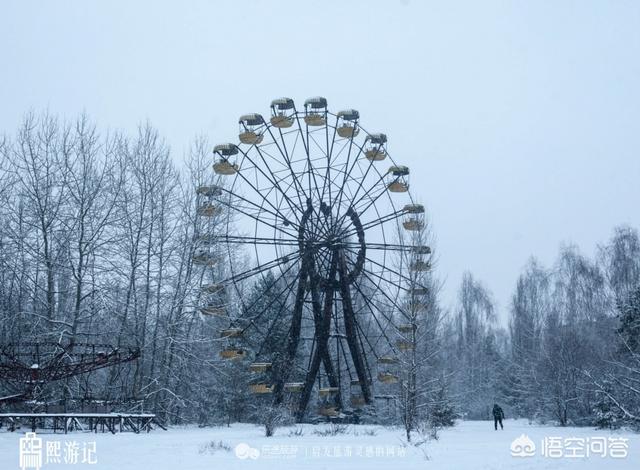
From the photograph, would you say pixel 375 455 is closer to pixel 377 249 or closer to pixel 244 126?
pixel 377 249

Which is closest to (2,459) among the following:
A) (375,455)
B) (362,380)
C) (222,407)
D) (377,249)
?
(375,455)

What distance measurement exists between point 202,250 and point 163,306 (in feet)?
17.6

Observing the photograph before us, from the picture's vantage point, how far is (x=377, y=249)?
85.6ft
